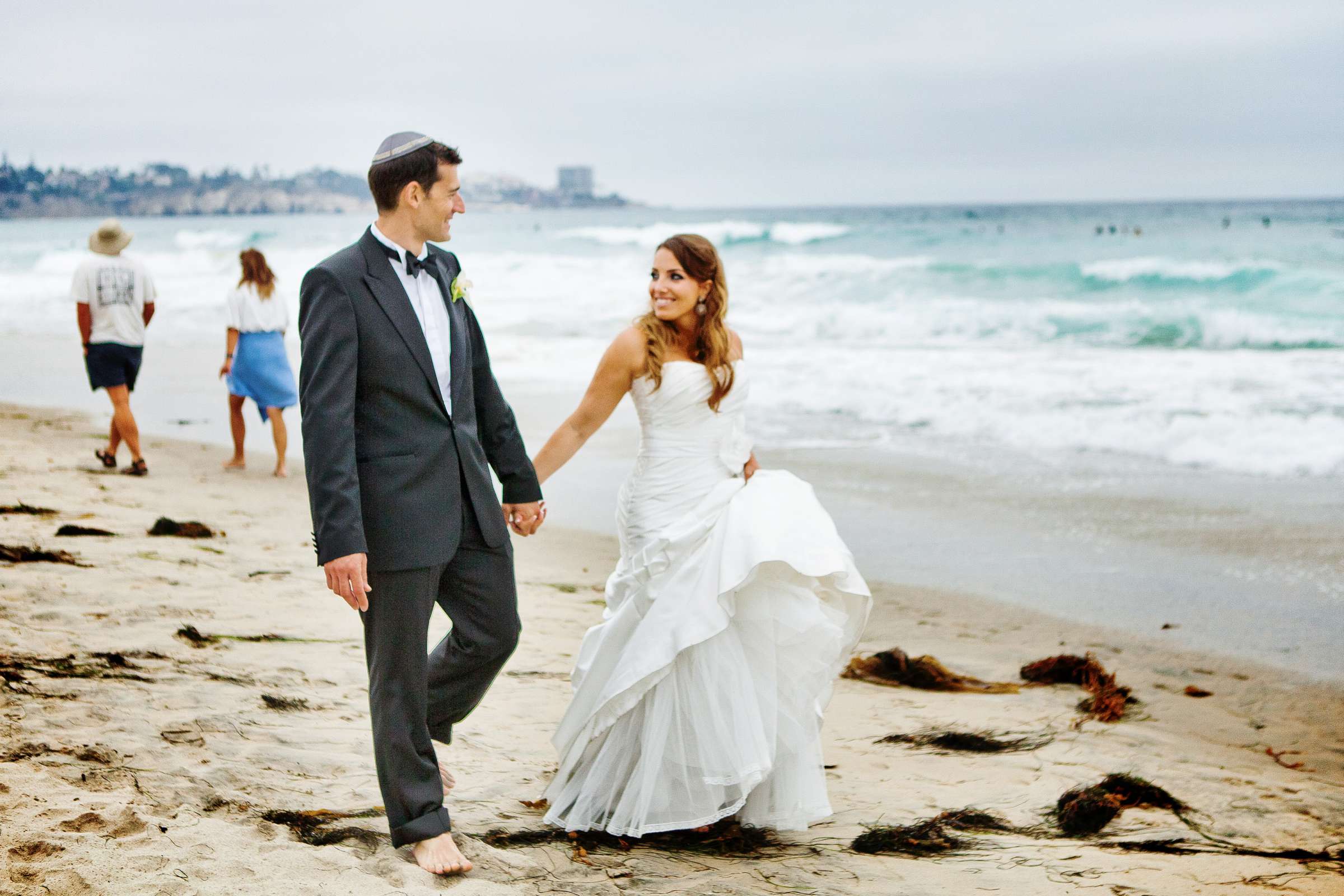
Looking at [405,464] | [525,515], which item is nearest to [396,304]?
[405,464]

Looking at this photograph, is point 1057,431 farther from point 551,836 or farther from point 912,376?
point 551,836

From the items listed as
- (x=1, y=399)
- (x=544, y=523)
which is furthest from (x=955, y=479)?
(x=1, y=399)

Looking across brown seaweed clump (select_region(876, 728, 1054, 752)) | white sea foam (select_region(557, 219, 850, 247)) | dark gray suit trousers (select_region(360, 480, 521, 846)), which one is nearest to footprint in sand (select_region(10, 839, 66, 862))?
dark gray suit trousers (select_region(360, 480, 521, 846))

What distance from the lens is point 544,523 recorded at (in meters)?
7.52

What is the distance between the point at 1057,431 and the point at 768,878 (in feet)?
25.7

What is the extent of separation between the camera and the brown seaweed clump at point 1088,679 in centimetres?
452

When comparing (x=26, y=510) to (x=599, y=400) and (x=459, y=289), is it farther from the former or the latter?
(x=459, y=289)

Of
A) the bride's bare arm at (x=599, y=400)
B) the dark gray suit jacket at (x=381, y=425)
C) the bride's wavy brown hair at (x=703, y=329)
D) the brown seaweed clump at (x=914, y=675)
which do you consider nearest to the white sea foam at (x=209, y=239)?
the brown seaweed clump at (x=914, y=675)

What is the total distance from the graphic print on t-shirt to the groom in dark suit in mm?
6023

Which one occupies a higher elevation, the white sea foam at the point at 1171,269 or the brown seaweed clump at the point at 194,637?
the white sea foam at the point at 1171,269

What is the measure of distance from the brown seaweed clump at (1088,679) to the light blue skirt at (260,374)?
→ 19.1ft

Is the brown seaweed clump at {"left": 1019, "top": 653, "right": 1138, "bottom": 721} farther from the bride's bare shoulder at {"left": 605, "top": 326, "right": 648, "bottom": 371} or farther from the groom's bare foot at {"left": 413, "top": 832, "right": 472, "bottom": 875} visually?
the groom's bare foot at {"left": 413, "top": 832, "right": 472, "bottom": 875}

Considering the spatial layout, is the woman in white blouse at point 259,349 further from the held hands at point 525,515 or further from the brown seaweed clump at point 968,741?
the brown seaweed clump at point 968,741

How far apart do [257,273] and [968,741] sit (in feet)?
21.1
